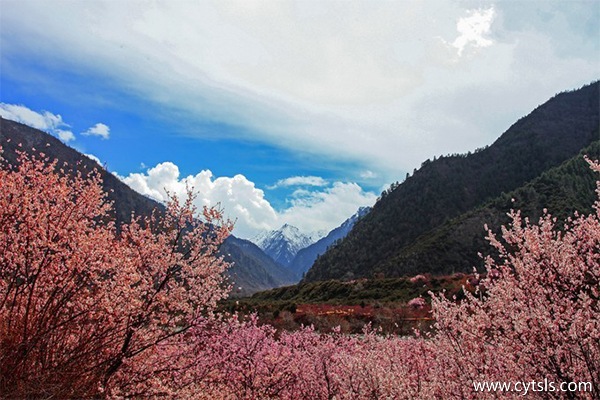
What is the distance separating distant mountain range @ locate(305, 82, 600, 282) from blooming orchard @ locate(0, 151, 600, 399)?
98.0m

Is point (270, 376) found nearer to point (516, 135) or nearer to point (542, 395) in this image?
point (542, 395)

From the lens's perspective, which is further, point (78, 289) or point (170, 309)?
point (170, 309)

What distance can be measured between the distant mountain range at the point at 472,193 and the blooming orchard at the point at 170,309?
9802cm

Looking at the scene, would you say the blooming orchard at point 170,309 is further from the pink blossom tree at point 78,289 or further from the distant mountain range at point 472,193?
the distant mountain range at point 472,193

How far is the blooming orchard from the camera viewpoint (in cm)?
593

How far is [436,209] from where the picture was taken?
158125 millimetres

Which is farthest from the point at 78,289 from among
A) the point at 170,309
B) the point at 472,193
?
the point at 472,193

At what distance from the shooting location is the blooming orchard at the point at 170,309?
5.93 metres

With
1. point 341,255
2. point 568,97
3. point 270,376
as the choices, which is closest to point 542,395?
point 270,376

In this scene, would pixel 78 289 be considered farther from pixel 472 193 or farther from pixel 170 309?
pixel 472 193

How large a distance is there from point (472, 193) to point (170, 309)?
6596 inches

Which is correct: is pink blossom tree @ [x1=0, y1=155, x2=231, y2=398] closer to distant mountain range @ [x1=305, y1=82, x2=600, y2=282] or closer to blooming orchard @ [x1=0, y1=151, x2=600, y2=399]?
blooming orchard @ [x1=0, y1=151, x2=600, y2=399]

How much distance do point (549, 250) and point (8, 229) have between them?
920cm

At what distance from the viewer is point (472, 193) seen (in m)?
162
